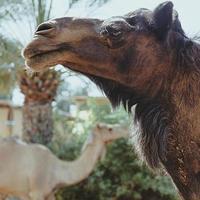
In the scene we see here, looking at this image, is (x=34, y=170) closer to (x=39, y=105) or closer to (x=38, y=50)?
(x=39, y=105)

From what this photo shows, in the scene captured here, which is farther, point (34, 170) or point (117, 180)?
point (117, 180)

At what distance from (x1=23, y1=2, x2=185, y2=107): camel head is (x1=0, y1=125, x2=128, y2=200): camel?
4.73m

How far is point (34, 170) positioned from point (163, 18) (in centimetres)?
488

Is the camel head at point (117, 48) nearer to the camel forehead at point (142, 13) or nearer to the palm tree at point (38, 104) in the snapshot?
the camel forehead at point (142, 13)

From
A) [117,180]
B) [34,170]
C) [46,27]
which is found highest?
[46,27]

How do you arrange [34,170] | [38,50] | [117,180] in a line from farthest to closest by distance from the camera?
1. [117,180]
2. [34,170]
3. [38,50]

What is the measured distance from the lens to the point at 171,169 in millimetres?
1583

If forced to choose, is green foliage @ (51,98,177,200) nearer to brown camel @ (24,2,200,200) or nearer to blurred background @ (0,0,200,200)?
blurred background @ (0,0,200,200)

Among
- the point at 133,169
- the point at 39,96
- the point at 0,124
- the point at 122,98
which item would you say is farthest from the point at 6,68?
the point at 122,98

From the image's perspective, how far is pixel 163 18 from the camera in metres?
1.61

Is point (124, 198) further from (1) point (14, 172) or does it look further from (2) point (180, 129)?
(2) point (180, 129)

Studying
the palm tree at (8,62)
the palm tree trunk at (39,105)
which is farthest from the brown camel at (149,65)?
the palm tree trunk at (39,105)

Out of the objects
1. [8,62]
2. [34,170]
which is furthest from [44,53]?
[8,62]

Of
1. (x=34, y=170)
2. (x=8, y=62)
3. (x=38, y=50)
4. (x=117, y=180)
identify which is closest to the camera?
(x=38, y=50)
